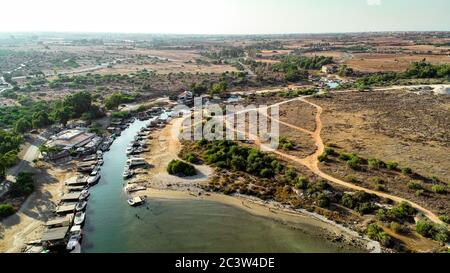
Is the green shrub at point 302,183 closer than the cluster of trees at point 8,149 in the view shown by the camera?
Yes

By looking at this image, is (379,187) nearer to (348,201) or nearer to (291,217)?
(348,201)

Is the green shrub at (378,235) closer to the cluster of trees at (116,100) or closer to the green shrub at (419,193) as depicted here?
the green shrub at (419,193)

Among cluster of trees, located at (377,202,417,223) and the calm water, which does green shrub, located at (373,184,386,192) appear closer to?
cluster of trees, located at (377,202,417,223)

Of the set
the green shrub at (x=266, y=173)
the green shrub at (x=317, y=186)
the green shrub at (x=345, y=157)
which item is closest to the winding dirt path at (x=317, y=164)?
the green shrub at (x=317, y=186)

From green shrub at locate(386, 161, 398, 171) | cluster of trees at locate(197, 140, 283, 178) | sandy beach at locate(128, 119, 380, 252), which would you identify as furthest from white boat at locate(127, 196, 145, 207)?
green shrub at locate(386, 161, 398, 171)

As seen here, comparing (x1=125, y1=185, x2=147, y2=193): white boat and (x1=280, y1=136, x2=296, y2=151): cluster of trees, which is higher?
(x1=280, y1=136, x2=296, y2=151): cluster of trees

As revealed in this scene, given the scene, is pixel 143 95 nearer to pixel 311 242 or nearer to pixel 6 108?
pixel 6 108

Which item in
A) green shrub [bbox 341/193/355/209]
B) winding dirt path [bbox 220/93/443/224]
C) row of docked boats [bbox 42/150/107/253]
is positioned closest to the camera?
row of docked boats [bbox 42/150/107/253]

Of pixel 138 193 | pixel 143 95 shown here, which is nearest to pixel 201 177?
pixel 138 193

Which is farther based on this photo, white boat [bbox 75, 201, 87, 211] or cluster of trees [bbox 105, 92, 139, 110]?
cluster of trees [bbox 105, 92, 139, 110]
